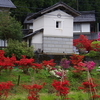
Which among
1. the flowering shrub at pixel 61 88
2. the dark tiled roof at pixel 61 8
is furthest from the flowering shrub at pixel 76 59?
the flowering shrub at pixel 61 88

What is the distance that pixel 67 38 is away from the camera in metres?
28.0

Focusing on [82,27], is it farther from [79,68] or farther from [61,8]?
[79,68]

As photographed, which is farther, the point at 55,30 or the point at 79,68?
the point at 55,30

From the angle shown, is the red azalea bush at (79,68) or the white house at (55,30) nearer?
the red azalea bush at (79,68)

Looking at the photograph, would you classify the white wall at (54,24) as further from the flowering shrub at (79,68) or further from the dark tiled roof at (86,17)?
the dark tiled roof at (86,17)

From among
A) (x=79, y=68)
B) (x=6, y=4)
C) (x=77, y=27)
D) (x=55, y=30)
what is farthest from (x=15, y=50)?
(x=77, y=27)

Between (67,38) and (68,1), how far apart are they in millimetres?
25651

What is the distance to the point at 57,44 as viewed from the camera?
90.3 ft

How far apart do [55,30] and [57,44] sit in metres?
1.56

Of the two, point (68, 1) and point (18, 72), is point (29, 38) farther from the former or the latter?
point (68, 1)

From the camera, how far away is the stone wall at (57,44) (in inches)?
1074

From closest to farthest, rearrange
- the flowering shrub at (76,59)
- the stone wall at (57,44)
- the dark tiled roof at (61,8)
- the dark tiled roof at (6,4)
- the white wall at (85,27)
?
1. the flowering shrub at (76,59)
2. the dark tiled roof at (61,8)
3. the stone wall at (57,44)
4. the dark tiled roof at (6,4)
5. the white wall at (85,27)

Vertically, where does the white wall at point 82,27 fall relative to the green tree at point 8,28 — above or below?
above

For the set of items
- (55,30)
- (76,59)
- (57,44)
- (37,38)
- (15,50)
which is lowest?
(76,59)
